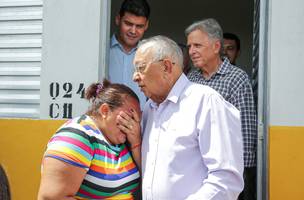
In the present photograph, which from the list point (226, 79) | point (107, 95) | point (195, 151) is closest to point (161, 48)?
point (107, 95)

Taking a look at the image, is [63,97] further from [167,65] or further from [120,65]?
[167,65]

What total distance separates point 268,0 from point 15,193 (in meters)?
2.09

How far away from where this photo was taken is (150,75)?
215 centimetres

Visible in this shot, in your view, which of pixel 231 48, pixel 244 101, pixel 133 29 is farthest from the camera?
pixel 231 48

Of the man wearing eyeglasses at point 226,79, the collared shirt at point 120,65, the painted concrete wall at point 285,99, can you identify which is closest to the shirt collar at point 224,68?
→ the man wearing eyeglasses at point 226,79

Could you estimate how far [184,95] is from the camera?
2.16m

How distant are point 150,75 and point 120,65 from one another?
4.50 ft

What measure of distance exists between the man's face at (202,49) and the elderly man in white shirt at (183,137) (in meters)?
1.05

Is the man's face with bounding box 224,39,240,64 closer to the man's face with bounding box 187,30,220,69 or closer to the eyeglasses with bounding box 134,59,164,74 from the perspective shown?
the man's face with bounding box 187,30,220,69

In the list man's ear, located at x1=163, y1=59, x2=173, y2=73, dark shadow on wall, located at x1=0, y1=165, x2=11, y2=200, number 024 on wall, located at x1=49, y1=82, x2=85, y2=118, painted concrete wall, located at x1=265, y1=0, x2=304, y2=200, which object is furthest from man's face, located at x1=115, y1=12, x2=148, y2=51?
dark shadow on wall, located at x1=0, y1=165, x2=11, y2=200

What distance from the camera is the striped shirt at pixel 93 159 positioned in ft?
6.61

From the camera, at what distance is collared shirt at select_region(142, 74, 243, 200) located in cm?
201

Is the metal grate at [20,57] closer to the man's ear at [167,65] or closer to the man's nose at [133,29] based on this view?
the man's nose at [133,29]

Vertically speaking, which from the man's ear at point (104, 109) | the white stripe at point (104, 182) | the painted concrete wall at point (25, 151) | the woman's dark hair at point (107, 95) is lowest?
the painted concrete wall at point (25, 151)
